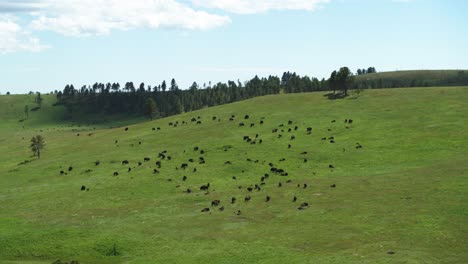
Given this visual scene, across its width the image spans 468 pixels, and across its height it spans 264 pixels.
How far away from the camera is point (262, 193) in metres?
71.6

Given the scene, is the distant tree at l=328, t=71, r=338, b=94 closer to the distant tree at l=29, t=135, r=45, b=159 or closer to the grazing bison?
the grazing bison

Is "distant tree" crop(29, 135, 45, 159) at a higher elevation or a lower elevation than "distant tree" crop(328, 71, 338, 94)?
lower

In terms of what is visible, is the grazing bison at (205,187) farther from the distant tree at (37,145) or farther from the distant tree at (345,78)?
the distant tree at (345,78)

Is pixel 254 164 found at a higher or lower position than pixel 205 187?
higher

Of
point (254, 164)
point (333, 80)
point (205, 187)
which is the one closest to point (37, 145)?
point (254, 164)

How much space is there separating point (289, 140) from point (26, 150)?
7588 cm

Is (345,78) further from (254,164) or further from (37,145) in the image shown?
(37,145)

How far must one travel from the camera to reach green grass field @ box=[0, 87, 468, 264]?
48375 mm

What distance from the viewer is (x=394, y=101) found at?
131 meters

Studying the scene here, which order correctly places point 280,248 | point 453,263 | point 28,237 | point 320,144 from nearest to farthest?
point 453,263, point 280,248, point 28,237, point 320,144

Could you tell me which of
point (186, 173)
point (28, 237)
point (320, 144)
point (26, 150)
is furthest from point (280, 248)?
point (26, 150)

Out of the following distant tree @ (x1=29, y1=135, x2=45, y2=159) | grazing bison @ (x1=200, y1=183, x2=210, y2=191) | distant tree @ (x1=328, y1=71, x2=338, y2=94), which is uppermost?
distant tree @ (x1=328, y1=71, x2=338, y2=94)

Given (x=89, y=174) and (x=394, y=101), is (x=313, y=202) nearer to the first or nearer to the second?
(x=89, y=174)

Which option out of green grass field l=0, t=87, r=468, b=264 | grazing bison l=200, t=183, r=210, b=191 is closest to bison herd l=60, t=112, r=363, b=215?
grazing bison l=200, t=183, r=210, b=191
